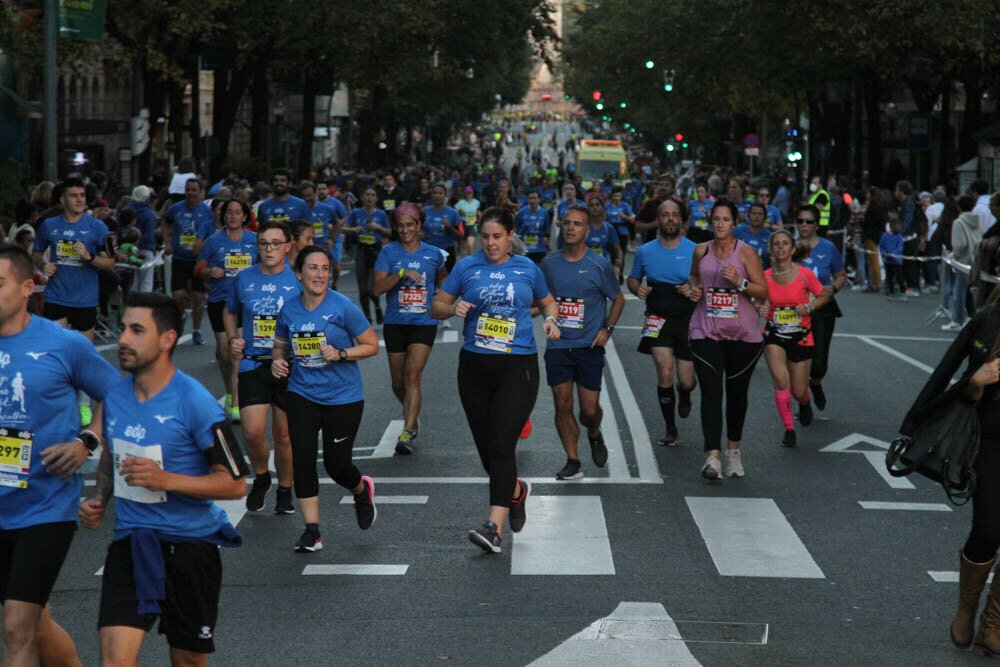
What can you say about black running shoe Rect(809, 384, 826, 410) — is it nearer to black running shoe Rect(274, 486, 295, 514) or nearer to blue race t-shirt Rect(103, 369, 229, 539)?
black running shoe Rect(274, 486, 295, 514)

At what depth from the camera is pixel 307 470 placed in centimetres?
941

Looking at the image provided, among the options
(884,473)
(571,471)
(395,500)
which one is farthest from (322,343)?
(884,473)

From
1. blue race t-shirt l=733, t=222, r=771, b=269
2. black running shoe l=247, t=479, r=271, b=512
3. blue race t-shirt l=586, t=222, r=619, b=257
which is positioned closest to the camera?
black running shoe l=247, t=479, r=271, b=512

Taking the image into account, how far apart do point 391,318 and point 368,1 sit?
1080 inches

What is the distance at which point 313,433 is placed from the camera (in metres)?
9.41

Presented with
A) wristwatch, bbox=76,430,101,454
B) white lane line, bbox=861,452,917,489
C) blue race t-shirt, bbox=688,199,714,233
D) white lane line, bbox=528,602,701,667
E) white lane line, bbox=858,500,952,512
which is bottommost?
white lane line, bbox=861,452,917,489

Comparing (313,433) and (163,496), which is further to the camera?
(313,433)

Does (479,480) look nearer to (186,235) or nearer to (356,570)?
(356,570)

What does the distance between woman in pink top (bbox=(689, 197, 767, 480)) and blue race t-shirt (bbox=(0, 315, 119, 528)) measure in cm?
629

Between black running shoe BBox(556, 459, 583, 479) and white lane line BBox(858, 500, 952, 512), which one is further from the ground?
black running shoe BBox(556, 459, 583, 479)

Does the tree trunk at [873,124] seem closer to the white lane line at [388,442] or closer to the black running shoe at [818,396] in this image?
the black running shoe at [818,396]

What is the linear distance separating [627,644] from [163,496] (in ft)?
8.38

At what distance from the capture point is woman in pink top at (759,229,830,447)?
13.4m

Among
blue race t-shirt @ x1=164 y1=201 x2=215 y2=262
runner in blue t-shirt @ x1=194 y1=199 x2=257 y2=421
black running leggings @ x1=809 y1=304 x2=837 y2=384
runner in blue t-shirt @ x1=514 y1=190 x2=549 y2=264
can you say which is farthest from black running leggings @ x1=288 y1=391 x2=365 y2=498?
runner in blue t-shirt @ x1=514 y1=190 x2=549 y2=264
